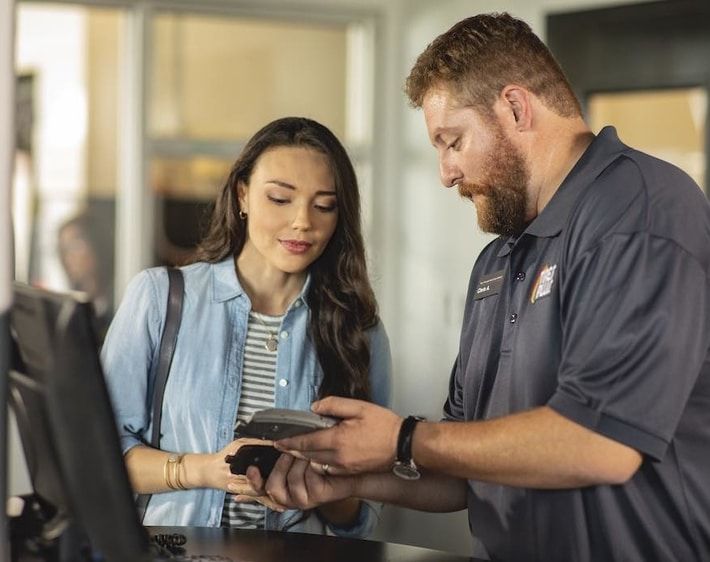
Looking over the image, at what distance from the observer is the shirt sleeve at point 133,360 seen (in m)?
2.55

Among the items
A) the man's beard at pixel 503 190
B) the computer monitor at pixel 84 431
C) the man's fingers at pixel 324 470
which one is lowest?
the man's fingers at pixel 324 470

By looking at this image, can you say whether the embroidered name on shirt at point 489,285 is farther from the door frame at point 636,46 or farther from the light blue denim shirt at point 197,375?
the door frame at point 636,46

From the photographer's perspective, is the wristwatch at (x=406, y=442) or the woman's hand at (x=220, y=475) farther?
the woman's hand at (x=220, y=475)

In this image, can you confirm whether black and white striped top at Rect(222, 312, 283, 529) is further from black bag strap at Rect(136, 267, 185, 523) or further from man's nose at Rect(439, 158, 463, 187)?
man's nose at Rect(439, 158, 463, 187)

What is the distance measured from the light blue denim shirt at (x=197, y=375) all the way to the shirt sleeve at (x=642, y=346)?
35.7 inches

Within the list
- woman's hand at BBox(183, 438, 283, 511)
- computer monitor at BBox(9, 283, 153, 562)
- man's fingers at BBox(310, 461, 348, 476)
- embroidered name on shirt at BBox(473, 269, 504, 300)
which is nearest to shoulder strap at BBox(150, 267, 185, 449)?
woman's hand at BBox(183, 438, 283, 511)

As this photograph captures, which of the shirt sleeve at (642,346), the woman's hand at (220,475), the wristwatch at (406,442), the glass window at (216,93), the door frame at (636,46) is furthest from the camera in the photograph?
the glass window at (216,93)

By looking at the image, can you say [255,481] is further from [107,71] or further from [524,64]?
[107,71]

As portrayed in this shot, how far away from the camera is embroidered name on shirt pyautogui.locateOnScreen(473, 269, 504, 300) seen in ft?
7.36

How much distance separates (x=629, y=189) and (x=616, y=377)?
311 millimetres

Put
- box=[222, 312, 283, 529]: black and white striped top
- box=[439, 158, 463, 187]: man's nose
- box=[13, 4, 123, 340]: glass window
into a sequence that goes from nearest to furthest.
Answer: box=[439, 158, 463, 187]: man's nose < box=[222, 312, 283, 529]: black and white striped top < box=[13, 4, 123, 340]: glass window

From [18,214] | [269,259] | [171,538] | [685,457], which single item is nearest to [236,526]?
[171,538]

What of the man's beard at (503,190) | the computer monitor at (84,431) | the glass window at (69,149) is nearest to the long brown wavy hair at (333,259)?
the man's beard at (503,190)

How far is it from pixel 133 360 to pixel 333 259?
560 millimetres
